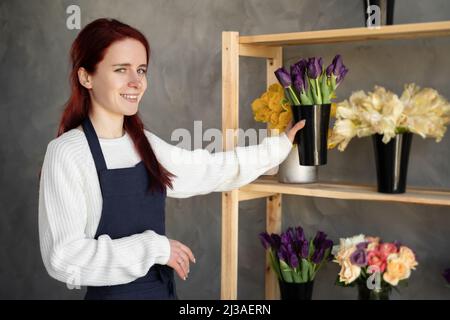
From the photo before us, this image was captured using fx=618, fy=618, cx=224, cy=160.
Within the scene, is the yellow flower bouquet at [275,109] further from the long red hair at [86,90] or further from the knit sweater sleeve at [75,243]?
the knit sweater sleeve at [75,243]

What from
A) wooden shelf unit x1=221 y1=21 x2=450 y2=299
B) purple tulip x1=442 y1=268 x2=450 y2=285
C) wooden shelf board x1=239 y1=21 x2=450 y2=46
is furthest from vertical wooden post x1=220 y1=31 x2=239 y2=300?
purple tulip x1=442 y1=268 x2=450 y2=285

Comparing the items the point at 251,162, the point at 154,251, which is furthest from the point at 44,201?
the point at 251,162

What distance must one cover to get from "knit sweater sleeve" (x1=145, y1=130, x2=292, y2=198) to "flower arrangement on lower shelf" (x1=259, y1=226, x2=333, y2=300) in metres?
0.24

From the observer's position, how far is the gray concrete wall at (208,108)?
1953mm

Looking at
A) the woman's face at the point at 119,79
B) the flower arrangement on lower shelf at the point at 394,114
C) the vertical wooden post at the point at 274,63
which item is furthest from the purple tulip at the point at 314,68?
the woman's face at the point at 119,79

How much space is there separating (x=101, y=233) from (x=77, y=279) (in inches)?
6.5

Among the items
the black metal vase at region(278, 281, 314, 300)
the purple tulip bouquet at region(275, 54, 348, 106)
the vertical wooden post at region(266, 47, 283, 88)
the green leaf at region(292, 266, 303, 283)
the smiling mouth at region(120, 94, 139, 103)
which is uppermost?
the vertical wooden post at region(266, 47, 283, 88)

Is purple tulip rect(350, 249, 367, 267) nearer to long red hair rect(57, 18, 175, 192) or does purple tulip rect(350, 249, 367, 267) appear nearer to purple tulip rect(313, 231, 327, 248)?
purple tulip rect(313, 231, 327, 248)

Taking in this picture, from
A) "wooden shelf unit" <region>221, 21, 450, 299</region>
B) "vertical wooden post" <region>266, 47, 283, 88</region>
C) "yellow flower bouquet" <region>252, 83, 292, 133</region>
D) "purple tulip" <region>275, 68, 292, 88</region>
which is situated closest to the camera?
"wooden shelf unit" <region>221, 21, 450, 299</region>

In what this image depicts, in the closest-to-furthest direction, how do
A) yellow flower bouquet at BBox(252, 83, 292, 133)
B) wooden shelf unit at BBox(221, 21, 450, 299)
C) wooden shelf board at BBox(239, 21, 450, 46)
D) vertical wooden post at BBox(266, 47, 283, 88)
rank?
1. wooden shelf board at BBox(239, 21, 450, 46)
2. wooden shelf unit at BBox(221, 21, 450, 299)
3. yellow flower bouquet at BBox(252, 83, 292, 133)
4. vertical wooden post at BBox(266, 47, 283, 88)

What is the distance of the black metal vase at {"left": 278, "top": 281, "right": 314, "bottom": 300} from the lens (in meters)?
1.95

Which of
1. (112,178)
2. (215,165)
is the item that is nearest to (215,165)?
(215,165)

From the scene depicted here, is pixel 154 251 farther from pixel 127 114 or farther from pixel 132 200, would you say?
pixel 127 114

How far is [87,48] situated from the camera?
→ 1.77 m
